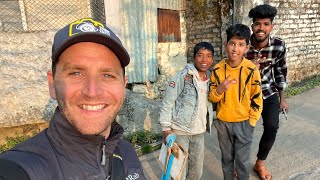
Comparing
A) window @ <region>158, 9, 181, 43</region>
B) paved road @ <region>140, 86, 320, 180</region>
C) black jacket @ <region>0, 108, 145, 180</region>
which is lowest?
paved road @ <region>140, 86, 320, 180</region>

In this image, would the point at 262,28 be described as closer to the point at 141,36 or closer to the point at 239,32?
the point at 239,32

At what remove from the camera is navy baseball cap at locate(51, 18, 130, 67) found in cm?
97

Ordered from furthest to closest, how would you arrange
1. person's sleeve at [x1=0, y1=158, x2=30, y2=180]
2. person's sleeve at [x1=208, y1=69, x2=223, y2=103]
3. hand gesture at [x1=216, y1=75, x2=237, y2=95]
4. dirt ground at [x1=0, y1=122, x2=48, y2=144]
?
dirt ground at [x1=0, y1=122, x2=48, y2=144] → person's sleeve at [x1=208, y1=69, x2=223, y2=103] → hand gesture at [x1=216, y1=75, x2=237, y2=95] → person's sleeve at [x1=0, y1=158, x2=30, y2=180]

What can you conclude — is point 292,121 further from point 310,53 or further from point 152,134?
point 310,53

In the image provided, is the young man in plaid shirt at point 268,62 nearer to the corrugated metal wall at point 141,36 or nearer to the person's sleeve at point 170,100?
the person's sleeve at point 170,100

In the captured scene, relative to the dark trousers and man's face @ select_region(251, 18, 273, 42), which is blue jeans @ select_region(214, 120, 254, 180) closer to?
the dark trousers

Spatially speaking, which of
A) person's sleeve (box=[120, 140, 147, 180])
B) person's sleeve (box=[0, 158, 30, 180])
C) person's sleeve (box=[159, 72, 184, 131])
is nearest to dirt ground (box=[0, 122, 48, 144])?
person's sleeve (box=[159, 72, 184, 131])

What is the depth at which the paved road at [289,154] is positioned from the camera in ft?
9.51

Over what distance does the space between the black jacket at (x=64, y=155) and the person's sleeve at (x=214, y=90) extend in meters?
1.44

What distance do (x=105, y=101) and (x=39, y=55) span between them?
3.09 metres

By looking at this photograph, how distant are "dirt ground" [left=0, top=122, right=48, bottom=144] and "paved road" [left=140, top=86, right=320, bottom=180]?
5.61 ft

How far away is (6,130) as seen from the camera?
3.55 m

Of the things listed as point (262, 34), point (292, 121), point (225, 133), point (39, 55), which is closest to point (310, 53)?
point (292, 121)

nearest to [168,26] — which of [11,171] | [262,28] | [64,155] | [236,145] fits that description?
[262,28]
